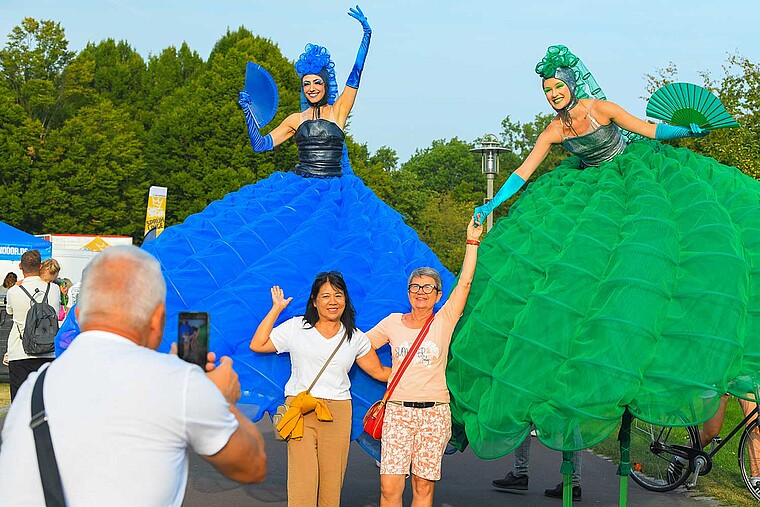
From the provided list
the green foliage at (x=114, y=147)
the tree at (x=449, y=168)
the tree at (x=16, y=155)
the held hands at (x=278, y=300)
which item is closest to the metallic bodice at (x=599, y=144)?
the held hands at (x=278, y=300)

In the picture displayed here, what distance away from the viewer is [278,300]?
6.68 meters

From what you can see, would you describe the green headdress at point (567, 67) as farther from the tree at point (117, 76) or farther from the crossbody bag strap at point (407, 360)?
the tree at point (117, 76)

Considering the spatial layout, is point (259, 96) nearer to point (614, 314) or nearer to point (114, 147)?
point (614, 314)

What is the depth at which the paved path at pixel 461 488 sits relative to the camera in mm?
8651

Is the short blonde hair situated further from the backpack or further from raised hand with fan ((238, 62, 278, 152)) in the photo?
raised hand with fan ((238, 62, 278, 152))

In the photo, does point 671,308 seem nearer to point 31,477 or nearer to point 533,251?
point 533,251

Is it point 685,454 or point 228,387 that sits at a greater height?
point 228,387

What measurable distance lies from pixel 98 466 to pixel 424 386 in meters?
3.87

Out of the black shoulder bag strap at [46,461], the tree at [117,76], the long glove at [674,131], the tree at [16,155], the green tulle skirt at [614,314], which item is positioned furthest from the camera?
the tree at [117,76]

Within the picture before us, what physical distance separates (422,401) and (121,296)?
3.79m

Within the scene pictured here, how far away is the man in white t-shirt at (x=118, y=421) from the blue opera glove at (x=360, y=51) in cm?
587

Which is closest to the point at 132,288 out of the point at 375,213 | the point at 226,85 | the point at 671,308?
the point at 671,308

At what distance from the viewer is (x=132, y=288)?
286 centimetres

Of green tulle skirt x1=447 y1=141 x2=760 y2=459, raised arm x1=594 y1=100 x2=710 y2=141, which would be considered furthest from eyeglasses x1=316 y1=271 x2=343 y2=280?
raised arm x1=594 y1=100 x2=710 y2=141
